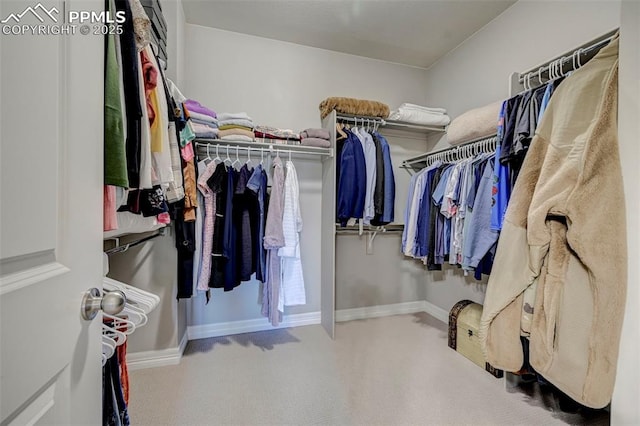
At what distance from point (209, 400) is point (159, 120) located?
1.49 m

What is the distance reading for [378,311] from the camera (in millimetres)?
2703

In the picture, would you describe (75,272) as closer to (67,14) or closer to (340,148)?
(67,14)

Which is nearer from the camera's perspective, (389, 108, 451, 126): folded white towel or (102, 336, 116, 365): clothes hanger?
(102, 336, 116, 365): clothes hanger

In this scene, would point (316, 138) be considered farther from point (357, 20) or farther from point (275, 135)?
point (357, 20)

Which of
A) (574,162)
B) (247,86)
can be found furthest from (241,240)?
(574,162)

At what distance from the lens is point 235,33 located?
2.31m

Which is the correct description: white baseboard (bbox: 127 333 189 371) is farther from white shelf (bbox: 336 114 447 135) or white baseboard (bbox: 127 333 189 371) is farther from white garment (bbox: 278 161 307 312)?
white shelf (bbox: 336 114 447 135)

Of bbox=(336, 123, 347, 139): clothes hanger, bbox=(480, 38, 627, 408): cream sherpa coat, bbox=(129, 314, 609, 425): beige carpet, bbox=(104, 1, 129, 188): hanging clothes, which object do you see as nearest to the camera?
bbox=(104, 1, 129, 188): hanging clothes

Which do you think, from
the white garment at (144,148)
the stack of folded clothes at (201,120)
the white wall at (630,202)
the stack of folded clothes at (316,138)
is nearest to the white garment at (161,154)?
the white garment at (144,148)

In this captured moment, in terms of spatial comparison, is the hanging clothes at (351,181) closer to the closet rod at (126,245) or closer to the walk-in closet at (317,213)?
the walk-in closet at (317,213)

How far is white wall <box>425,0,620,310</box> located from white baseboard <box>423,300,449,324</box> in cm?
6

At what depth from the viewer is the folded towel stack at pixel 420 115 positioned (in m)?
2.41

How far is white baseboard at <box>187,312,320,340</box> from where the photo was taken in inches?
87.5

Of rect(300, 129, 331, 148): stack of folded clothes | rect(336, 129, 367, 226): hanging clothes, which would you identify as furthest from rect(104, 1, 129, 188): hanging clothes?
rect(336, 129, 367, 226): hanging clothes
